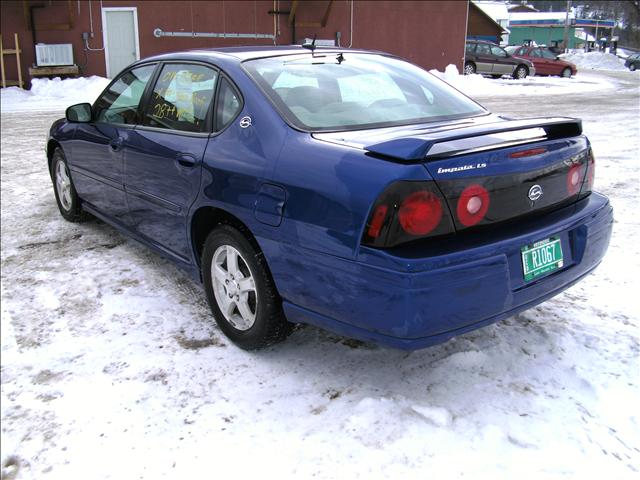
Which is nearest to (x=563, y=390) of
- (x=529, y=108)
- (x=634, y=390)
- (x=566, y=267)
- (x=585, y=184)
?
(x=634, y=390)

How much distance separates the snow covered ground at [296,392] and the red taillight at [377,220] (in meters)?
0.80

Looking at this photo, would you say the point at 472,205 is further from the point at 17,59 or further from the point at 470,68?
the point at 470,68

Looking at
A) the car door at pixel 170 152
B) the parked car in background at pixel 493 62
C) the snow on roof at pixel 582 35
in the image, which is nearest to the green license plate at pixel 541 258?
the car door at pixel 170 152

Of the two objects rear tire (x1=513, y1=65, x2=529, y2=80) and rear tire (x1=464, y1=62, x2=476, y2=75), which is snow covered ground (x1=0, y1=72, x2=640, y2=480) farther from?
rear tire (x1=464, y1=62, x2=476, y2=75)

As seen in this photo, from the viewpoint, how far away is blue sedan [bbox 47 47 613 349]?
2.43 m

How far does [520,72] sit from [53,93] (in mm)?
19427

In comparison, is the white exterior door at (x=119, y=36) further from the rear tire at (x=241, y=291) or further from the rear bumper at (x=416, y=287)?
the rear bumper at (x=416, y=287)

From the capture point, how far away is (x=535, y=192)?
109 inches

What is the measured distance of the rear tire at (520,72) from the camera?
27.4 m

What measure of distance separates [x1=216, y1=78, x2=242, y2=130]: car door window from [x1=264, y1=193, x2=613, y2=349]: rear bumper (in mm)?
789

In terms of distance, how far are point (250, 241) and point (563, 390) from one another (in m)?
1.60

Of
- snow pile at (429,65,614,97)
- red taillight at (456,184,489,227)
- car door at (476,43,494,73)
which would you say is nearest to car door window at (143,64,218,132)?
red taillight at (456,184,489,227)

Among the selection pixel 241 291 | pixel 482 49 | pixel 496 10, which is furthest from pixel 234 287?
pixel 496 10

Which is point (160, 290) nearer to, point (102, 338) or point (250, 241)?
point (102, 338)
